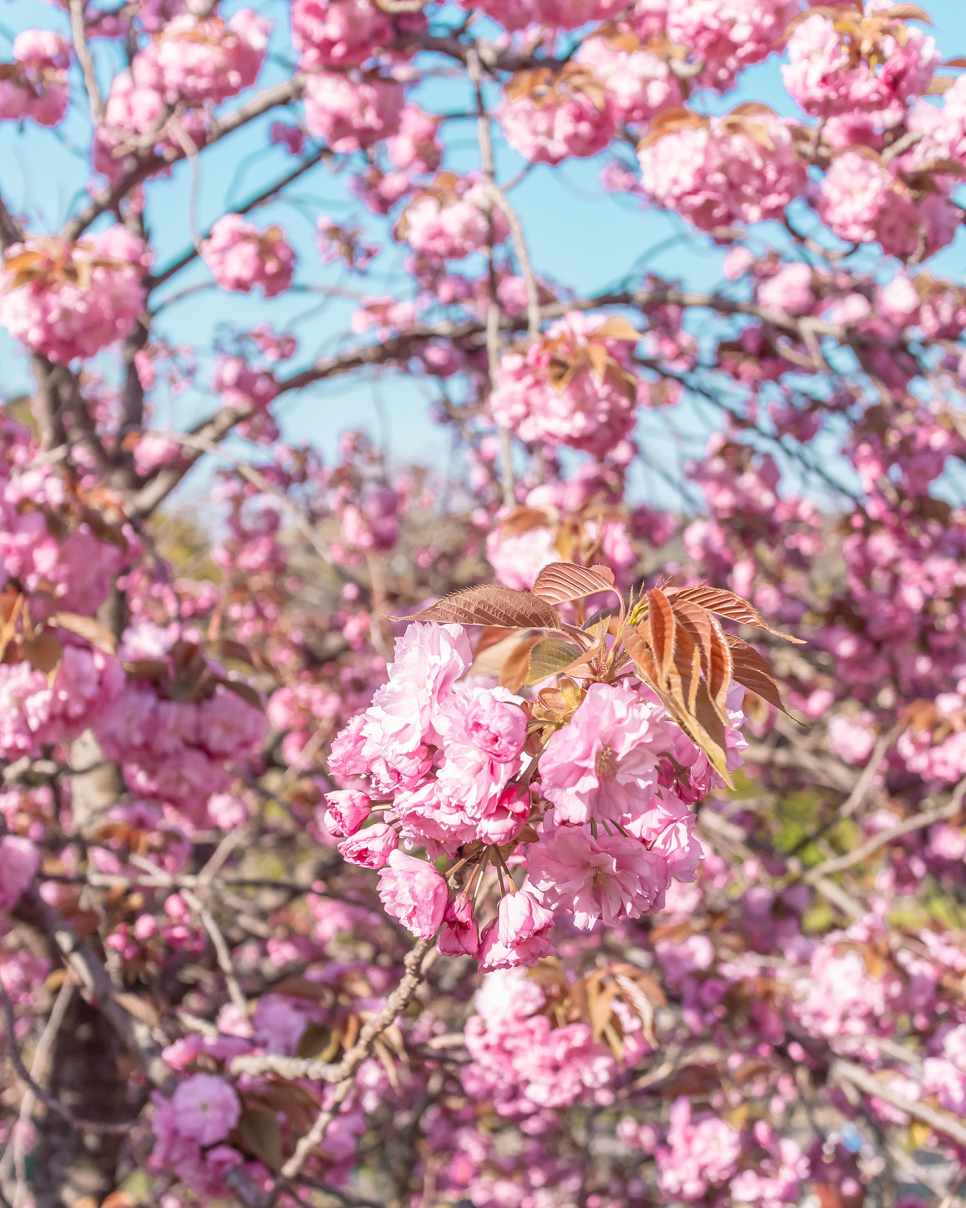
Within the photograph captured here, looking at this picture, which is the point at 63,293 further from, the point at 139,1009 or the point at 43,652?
the point at 139,1009

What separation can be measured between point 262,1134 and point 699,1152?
1376 mm

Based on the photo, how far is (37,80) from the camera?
2.80 m

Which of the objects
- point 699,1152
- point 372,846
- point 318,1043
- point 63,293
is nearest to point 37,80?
point 63,293

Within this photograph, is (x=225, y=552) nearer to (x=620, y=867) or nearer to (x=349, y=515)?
(x=349, y=515)

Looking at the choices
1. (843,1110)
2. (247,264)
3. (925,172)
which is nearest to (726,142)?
(925,172)

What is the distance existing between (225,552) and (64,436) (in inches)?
107

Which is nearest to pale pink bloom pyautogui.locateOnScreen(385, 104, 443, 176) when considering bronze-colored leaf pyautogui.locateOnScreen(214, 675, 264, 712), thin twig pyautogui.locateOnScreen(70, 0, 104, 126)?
thin twig pyautogui.locateOnScreen(70, 0, 104, 126)

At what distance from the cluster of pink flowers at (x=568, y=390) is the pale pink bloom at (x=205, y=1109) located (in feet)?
4.38

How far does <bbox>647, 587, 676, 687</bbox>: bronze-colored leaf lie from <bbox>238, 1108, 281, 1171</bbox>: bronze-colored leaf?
111 cm

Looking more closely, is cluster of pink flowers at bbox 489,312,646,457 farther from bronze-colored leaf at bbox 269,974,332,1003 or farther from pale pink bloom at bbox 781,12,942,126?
bronze-colored leaf at bbox 269,974,332,1003

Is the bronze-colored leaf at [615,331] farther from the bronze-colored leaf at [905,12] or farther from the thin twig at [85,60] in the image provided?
the thin twig at [85,60]

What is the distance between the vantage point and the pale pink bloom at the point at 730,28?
6.23ft

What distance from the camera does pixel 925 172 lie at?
1.96m

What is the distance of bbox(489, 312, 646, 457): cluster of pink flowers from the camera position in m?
1.78
